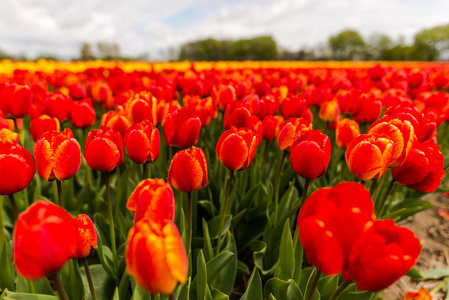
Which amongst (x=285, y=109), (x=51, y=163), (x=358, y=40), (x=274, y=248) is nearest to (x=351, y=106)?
(x=285, y=109)

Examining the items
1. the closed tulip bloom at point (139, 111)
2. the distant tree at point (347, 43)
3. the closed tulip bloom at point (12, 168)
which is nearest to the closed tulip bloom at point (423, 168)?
the closed tulip bloom at point (139, 111)

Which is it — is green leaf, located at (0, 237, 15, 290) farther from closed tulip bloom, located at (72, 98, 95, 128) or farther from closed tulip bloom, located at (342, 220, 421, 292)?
closed tulip bloom, located at (342, 220, 421, 292)

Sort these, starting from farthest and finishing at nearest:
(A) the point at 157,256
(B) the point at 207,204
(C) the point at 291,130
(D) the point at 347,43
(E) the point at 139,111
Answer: (D) the point at 347,43 → (B) the point at 207,204 → (E) the point at 139,111 → (C) the point at 291,130 → (A) the point at 157,256

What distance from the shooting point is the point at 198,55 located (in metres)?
49.0

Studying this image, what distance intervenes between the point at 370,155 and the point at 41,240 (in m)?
1.10

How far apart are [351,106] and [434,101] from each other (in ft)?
2.83

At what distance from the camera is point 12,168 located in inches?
41.9

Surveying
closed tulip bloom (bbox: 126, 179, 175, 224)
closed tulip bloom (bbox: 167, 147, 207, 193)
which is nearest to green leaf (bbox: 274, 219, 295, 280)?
closed tulip bloom (bbox: 167, 147, 207, 193)

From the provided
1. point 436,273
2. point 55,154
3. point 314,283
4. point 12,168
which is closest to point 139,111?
point 55,154

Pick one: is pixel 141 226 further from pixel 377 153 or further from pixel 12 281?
pixel 12 281

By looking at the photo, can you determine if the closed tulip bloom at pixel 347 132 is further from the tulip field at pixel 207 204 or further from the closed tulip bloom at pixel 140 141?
the closed tulip bloom at pixel 140 141

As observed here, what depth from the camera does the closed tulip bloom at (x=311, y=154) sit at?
1.20m

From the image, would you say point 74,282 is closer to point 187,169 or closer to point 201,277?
point 201,277

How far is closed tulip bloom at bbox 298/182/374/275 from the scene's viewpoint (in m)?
0.68
